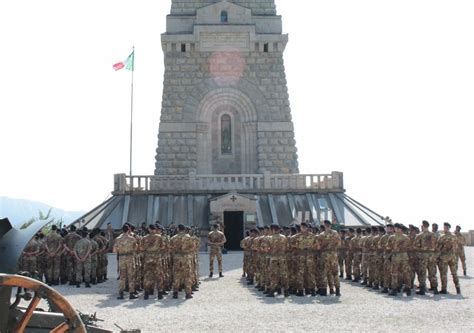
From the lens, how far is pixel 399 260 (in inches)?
547

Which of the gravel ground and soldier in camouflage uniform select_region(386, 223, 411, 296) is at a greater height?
soldier in camouflage uniform select_region(386, 223, 411, 296)

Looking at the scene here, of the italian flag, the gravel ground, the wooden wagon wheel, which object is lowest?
the gravel ground

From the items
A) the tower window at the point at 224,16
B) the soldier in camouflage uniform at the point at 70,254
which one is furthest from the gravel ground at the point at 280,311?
the tower window at the point at 224,16

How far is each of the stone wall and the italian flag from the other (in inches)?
146

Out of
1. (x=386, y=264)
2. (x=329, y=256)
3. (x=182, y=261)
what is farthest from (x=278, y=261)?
(x=386, y=264)

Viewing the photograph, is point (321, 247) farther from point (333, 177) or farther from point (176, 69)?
point (176, 69)

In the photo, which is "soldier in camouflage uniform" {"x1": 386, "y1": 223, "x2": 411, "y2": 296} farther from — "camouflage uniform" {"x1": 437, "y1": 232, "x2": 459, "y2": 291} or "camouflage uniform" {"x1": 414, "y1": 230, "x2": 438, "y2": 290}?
"camouflage uniform" {"x1": 437, "y1": 232, "x2": 459, "y2": 291}

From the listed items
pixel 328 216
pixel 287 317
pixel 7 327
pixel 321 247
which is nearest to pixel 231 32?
pixel 328 216

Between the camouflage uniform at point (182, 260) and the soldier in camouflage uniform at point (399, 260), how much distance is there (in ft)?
16.8

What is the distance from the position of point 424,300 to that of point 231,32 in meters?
23.3

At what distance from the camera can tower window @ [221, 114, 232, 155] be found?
3272 cm

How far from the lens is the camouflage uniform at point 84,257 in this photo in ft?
53.7

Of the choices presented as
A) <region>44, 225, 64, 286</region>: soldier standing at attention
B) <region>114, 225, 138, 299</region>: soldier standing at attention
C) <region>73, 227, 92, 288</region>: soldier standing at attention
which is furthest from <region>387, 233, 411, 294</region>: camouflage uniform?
<region>44, 225, 64, 286</region>: soldier standing at attention

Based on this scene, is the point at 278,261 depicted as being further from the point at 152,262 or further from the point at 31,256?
the point at 31,256
